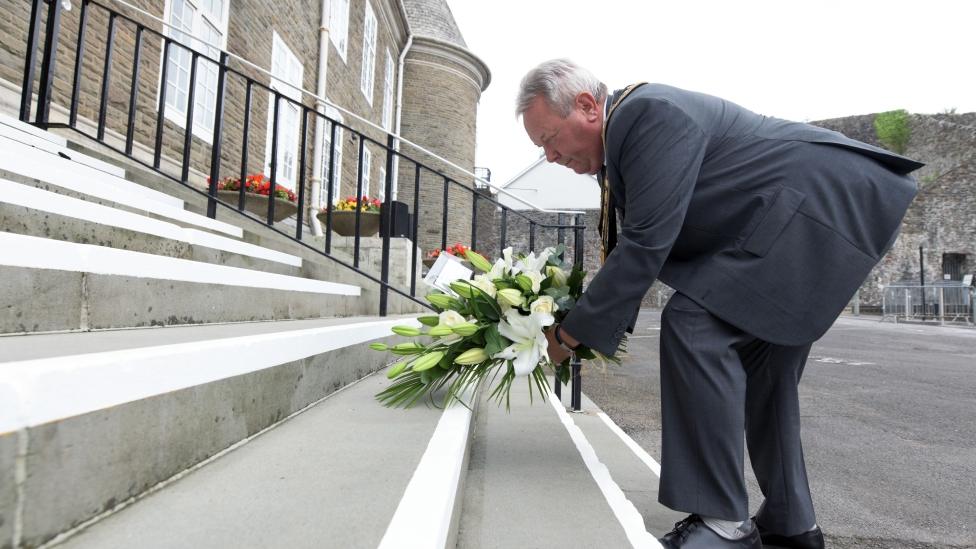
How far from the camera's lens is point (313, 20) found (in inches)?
366

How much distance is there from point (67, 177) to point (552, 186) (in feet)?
99.2

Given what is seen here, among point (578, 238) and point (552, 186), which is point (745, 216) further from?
point (552, 186)

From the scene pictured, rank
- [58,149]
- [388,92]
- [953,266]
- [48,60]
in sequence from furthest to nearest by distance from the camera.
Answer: [953,266]
[388,92]
[48,60]
[58,149]

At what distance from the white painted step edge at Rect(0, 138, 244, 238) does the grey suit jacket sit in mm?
1932

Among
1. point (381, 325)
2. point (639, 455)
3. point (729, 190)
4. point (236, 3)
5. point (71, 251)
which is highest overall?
point (236, 3)

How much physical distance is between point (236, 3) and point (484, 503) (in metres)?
7.49

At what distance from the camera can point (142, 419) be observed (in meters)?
0.97

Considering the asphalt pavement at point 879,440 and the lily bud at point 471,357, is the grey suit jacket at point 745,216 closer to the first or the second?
the lily bud at point 471,357

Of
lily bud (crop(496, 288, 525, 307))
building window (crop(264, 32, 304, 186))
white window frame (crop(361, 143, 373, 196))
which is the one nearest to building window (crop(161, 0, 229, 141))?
building window (crop(264, 32, 304, 186))

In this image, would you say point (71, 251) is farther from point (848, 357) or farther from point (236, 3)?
point (848, 357)

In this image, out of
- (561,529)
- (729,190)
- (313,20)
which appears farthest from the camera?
(313,20)

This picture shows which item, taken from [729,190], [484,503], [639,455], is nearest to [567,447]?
[639,455]

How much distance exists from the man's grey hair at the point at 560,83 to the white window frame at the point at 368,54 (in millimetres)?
11443

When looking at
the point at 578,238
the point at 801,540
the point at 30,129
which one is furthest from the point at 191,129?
the point at 801,540
